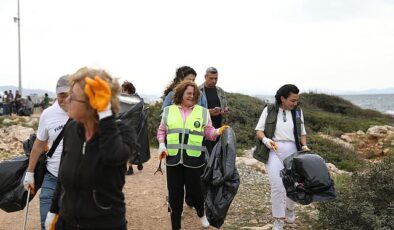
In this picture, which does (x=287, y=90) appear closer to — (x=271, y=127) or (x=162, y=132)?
(x=271, y=127)

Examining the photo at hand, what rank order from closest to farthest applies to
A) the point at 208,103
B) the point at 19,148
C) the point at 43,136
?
the point at 43,136 → the point at 208,103 → the point at 19,148

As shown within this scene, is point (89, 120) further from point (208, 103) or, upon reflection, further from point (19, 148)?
point (19, 148)

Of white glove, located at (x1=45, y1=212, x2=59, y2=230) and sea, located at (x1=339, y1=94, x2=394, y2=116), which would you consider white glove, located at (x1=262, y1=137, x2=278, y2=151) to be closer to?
white glove, located at (x1=45, y1=212, x2=59, y2=230)

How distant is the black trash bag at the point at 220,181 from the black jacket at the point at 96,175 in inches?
106

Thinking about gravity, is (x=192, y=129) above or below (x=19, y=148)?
above

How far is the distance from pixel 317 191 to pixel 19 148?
38.1 ft

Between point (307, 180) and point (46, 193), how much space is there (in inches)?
108

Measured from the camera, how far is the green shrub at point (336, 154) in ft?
43.7

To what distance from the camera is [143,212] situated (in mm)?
7246

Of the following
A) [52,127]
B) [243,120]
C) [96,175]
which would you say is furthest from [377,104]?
[96,175]

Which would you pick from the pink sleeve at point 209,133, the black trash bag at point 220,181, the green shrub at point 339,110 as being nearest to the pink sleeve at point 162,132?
the pink sleeve at point 209,133

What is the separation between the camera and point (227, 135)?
5.79 meters

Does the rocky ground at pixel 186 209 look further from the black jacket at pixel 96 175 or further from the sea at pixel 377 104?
the sea at pixel 377 104

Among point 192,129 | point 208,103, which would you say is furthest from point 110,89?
point 208,103
